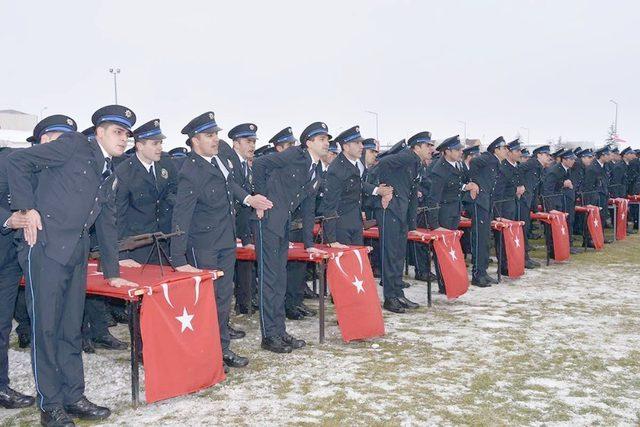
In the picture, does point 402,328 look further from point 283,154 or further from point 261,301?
point 283,154

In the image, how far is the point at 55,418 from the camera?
14.6 ft

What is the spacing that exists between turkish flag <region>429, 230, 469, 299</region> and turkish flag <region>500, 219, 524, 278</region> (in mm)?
1771

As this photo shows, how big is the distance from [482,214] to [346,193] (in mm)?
2992

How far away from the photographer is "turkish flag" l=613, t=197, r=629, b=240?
15.3 m

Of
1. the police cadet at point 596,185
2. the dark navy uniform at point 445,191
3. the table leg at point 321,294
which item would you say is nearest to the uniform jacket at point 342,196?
the table leg at point 321,294

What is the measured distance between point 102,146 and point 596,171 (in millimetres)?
12979

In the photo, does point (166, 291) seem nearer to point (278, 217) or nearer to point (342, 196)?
point (278, 217)

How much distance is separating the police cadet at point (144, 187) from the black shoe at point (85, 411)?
5.99 feet

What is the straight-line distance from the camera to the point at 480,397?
5.09 meters

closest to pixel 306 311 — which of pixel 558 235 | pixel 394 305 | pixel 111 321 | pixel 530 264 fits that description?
pixel 394 305

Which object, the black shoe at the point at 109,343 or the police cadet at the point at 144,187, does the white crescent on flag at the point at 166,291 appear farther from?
the black shoe at the point at 109,343

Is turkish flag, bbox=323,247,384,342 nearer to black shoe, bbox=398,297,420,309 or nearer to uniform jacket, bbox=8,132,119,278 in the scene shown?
black shoe, bbox=398,297,420,309

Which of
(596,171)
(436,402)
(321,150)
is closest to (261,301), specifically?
(321,150)

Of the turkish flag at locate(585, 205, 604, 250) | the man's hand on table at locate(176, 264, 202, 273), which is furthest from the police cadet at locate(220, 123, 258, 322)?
the turkish flag at locate(585, 205, 604, 250)
